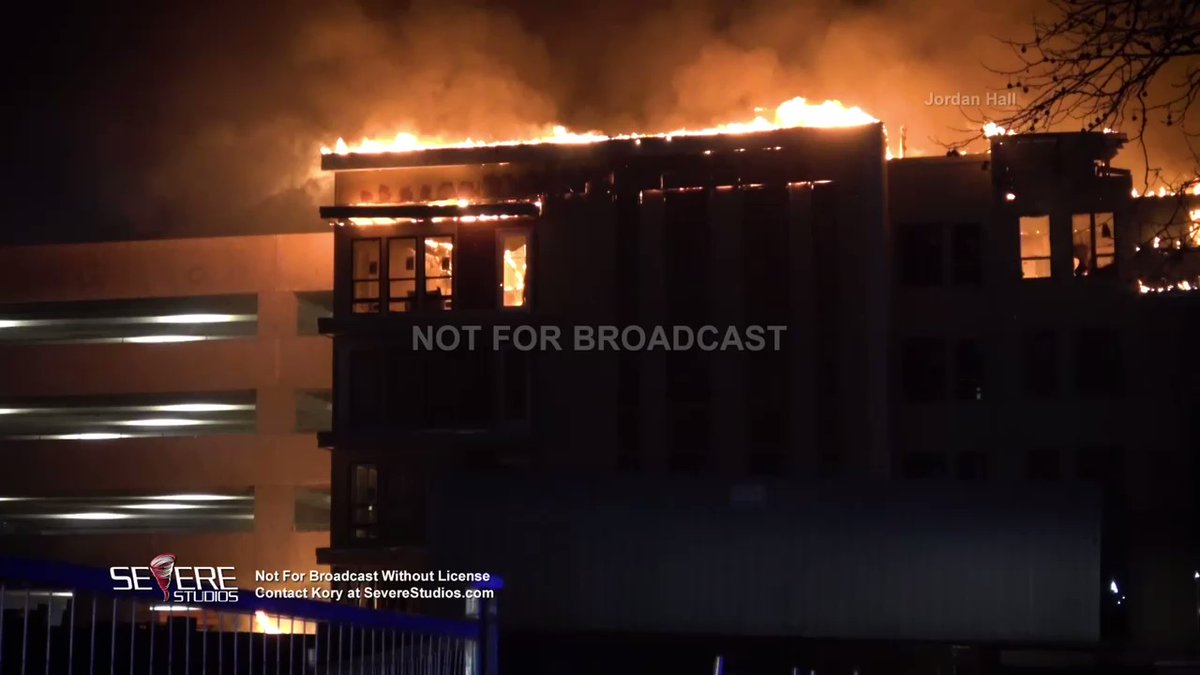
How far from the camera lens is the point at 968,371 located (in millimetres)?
32688

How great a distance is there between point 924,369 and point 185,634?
29432 millimetres

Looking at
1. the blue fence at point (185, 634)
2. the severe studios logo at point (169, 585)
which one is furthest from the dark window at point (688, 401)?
the severe studios logo at point (169, 585)

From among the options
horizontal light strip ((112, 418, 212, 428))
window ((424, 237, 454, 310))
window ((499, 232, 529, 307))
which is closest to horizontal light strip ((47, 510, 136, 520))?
horizontal light strip ((112, 418, 212, 428))

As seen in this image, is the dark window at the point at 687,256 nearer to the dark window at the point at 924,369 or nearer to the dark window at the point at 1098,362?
the dark window at the point at 924,369

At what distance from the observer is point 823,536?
1017 inches

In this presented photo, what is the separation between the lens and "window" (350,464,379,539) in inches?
1284

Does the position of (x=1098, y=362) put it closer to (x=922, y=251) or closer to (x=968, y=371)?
(x=968, y=371)

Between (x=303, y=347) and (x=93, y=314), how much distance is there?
735cm

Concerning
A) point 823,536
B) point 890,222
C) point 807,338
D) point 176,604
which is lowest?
point 823,536

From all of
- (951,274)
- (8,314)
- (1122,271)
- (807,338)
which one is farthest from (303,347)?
(1122,271)

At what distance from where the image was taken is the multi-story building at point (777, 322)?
31.3 metres

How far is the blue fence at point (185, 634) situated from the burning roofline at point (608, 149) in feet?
83.5

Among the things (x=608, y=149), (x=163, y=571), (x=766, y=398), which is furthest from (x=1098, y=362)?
(x=163, y=571)

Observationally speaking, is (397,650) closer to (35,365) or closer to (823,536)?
(823,536)
